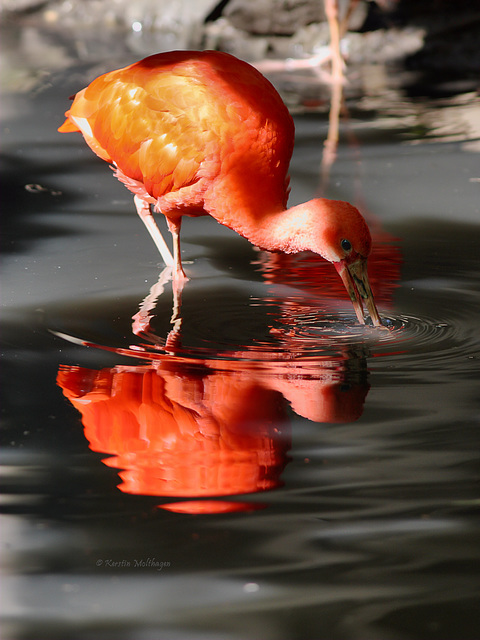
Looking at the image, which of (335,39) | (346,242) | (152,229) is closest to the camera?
(346,242)

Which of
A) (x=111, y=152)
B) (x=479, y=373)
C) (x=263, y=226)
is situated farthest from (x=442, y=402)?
(x=111, y=152)

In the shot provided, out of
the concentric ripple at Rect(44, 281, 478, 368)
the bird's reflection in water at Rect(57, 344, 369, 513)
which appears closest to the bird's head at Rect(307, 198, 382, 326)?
the concentric ripple at Rect(44, 281, 478, 368)

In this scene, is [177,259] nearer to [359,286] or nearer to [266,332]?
[266,332]

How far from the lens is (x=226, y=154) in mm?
4152

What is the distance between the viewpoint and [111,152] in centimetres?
479

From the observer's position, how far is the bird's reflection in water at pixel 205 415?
2758mm

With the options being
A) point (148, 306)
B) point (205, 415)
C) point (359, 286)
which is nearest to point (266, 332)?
point (359, 286)

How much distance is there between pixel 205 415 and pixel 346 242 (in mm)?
1183

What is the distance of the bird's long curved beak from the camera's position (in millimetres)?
4020

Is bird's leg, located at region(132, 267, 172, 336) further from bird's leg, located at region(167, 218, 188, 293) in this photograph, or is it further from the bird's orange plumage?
the bird's orange plumage

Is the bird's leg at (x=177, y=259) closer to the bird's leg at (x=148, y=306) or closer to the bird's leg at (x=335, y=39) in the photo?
the bird's leg at (x=148, y=306)

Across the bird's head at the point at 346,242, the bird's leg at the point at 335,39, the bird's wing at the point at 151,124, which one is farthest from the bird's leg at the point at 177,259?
the bird's leg at the point at 335,39

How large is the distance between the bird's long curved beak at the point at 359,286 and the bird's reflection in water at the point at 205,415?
39 centimetres

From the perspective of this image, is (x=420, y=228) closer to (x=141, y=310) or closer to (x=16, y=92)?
(x=141, y=310)
